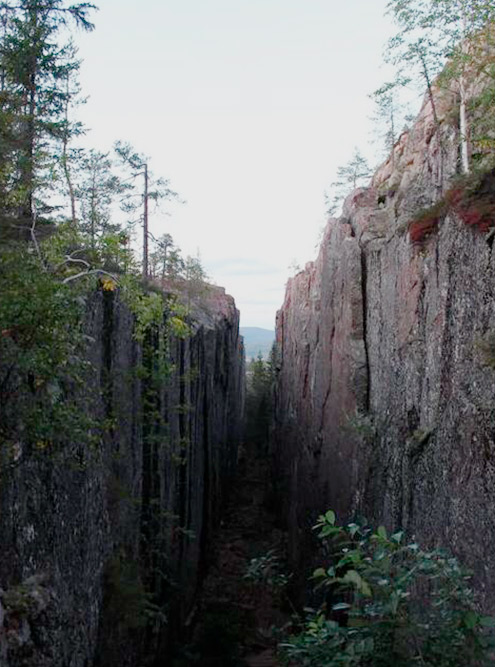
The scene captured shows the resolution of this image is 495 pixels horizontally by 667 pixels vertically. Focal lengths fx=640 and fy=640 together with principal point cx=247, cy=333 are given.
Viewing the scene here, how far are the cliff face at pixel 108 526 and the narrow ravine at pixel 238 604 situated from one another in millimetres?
886

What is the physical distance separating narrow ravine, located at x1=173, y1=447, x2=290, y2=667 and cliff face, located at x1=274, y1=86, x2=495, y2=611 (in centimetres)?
204

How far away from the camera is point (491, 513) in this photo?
8.23 meters

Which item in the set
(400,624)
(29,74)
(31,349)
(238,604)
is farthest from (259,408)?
(400,624)

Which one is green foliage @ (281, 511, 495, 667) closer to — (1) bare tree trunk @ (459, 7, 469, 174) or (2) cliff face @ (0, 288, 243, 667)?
(2) cliff face @ (0, 288, 243, 667)

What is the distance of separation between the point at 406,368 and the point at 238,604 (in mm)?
11958

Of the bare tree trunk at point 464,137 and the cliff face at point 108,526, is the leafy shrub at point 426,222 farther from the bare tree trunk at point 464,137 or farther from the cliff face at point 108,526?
the cliff face at point 108,526

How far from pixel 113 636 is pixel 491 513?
241 inches

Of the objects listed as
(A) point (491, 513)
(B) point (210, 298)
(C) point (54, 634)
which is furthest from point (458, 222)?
(B) point (210, 298)

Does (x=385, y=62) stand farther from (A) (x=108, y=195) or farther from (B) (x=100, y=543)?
(A) (x=108, y=195)

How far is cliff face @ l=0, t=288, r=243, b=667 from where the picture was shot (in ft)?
21.0

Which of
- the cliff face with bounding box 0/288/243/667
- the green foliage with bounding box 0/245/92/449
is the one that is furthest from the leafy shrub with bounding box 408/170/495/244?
the green foliage with bounding box 0/245/92/449

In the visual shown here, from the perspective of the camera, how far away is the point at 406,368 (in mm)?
13164

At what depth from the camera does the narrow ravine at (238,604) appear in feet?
54.4

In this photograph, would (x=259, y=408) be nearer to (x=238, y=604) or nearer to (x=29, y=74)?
(x=238, y=604)
